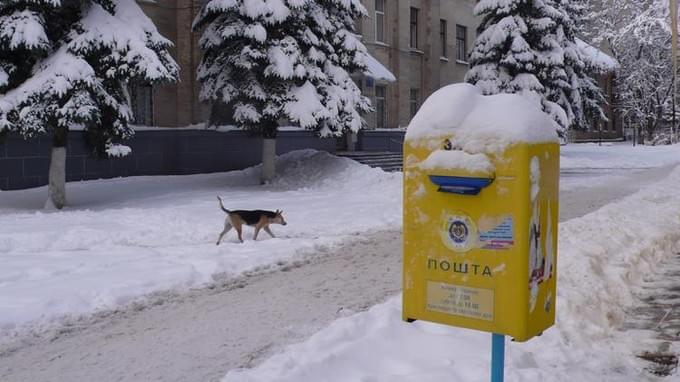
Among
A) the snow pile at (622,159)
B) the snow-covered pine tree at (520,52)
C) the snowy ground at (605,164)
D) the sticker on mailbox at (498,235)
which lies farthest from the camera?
the snow pile at (622,159)

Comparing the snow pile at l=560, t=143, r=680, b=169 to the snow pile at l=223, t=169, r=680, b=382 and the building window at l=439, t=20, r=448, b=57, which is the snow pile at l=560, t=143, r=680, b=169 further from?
the snow pile at l=223, t=169, r=680, b=382

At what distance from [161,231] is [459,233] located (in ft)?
28.0

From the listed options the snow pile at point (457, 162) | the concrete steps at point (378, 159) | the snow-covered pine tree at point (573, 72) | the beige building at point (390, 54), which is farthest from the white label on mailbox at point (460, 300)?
the snow-covered pine tree at point (573, 72)

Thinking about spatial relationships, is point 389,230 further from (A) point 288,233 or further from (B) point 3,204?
(B) point 3,204

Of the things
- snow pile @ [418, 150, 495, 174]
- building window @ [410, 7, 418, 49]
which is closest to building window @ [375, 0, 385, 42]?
building window @ [410, 7, 418, 49]

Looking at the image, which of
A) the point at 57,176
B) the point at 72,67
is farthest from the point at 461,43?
the point at 72,67

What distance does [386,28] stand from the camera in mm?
33062

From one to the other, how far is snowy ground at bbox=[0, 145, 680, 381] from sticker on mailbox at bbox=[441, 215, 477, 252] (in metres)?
1.65

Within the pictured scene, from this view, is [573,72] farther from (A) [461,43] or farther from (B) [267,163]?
(B) [267,163]

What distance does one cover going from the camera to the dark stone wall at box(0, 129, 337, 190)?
18.1 m

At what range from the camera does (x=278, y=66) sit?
17859 mm

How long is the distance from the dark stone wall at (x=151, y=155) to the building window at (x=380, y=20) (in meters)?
7.66

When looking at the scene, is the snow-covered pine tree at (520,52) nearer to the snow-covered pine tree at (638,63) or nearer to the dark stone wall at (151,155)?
the dark stone wall at (151,155)

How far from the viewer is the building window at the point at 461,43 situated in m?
39.9
